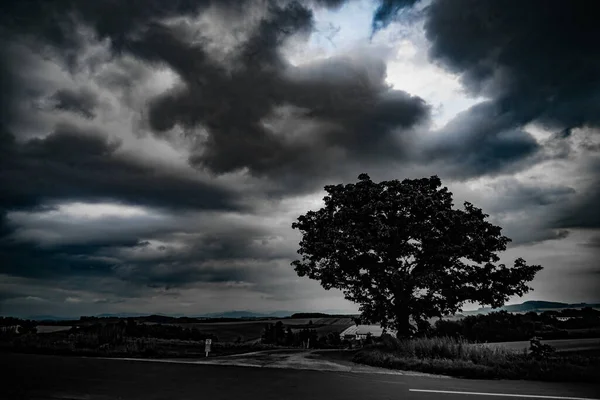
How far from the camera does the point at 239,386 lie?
973cm

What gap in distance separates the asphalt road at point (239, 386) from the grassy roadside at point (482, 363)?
1.22 meters

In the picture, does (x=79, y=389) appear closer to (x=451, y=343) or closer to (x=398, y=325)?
(x=451, y=343)

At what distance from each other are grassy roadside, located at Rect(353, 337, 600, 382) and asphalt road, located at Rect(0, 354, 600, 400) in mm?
1224

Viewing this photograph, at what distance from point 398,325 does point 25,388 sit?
18.0 m

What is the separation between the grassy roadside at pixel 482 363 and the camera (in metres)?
12.1

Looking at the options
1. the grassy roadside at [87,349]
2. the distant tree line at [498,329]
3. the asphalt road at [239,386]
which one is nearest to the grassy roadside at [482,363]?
the asphalt road at [239,386]

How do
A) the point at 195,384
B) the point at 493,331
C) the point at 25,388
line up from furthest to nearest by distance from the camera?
1. the point at 493,331
2. the point at 195,384
3. the point at 25,388

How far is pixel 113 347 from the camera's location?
21469 millimetres

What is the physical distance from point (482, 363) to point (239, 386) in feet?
28.9

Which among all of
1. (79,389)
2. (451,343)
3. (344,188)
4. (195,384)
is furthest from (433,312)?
(79,389)

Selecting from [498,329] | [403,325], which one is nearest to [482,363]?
[403,325]

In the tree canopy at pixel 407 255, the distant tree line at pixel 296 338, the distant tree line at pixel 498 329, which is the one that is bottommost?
the distant tree line at pixel 296 338

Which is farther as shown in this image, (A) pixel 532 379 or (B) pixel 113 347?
(B) pixel 113 347

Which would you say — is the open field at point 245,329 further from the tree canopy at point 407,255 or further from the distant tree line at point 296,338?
the tree canopy at point 407,255
